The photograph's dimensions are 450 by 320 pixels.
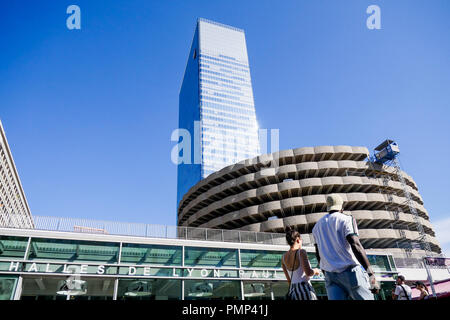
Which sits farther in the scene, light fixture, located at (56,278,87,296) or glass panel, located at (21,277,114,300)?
light fixture, located at (56,278,87,296)

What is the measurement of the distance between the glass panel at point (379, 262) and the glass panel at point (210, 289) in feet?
40.9

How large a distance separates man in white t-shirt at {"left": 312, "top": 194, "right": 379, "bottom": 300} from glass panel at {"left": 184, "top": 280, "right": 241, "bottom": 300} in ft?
47.5

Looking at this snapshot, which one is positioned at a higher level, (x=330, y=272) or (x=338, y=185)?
(x=338, y=185)

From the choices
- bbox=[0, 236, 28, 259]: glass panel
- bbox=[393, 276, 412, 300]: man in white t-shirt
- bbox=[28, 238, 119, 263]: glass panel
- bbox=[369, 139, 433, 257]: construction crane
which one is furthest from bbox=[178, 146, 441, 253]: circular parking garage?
bbox=[393, 276, 412, 300]: man in white t-shirt

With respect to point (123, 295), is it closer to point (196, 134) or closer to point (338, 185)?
point (338, 185)

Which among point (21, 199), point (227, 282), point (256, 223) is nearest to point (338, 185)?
point (256, 223)

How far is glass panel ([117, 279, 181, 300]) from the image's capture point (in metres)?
15.6

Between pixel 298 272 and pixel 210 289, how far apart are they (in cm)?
1433

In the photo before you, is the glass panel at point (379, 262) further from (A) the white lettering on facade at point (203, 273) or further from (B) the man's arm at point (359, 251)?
(B) the man's arm at point (359, 251)

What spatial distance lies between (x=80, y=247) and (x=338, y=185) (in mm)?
32419

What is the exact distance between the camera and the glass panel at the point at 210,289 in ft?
54.6

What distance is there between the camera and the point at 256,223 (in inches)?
1483

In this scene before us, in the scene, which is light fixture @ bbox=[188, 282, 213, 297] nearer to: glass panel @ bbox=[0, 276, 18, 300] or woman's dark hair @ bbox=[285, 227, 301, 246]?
glass panel @ bbox=[0, 276, 18, 300]

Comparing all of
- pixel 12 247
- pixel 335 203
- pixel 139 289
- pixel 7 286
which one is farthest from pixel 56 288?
pixel 335 203
